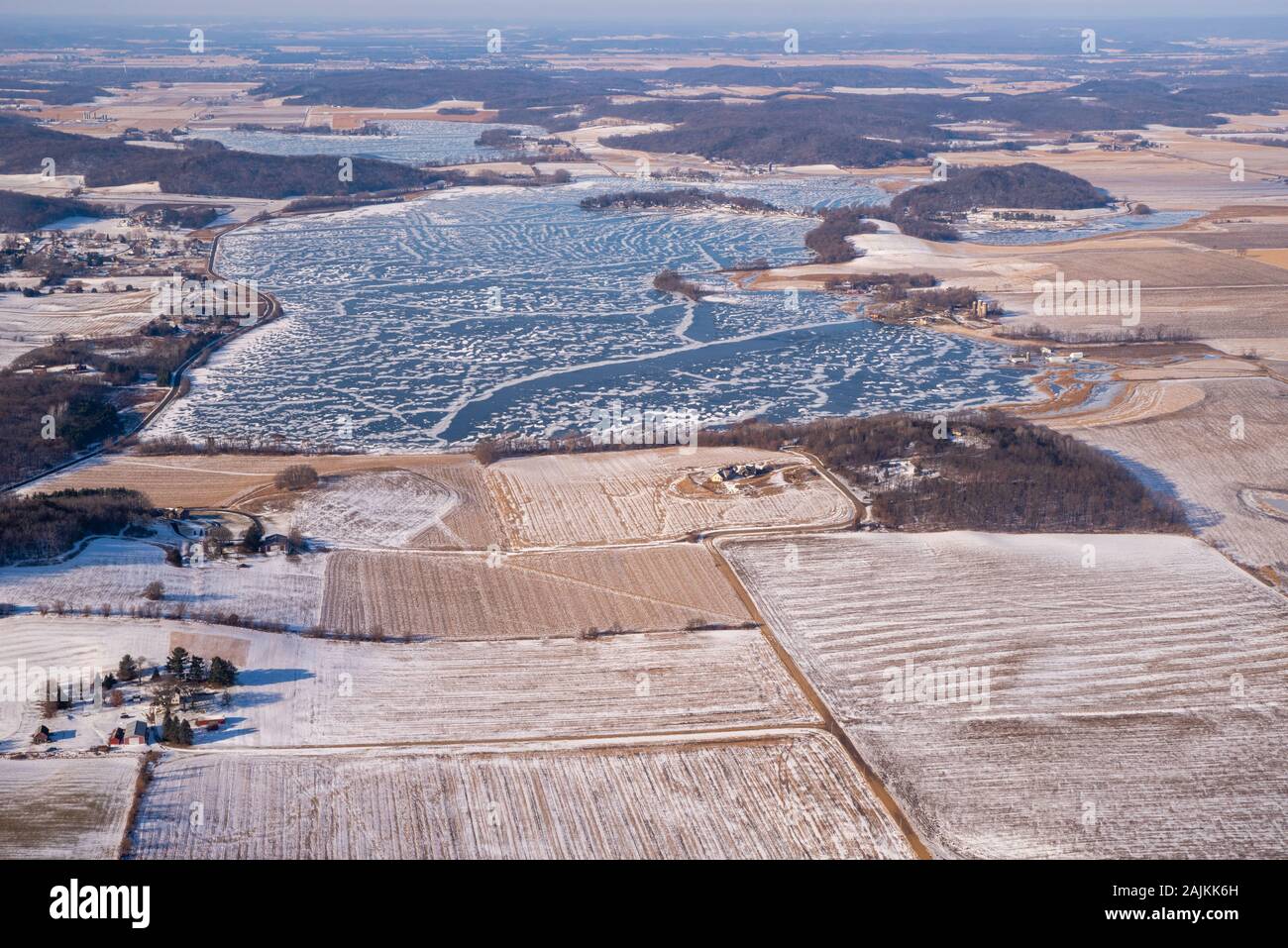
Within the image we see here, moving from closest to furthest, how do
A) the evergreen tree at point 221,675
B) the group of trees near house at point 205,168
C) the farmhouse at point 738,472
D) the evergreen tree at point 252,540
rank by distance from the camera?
the evergreen tree at point 221,675
the evergreen tree at point 252,540
the farmhouse at point 738,472
the group of trees near house at point 205,168

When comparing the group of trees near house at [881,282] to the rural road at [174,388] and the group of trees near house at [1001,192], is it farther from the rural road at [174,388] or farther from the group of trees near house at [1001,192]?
the rural road at [174,388]

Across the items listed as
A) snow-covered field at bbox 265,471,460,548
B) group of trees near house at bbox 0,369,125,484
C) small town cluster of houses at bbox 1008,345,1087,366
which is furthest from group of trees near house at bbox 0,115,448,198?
snow-covered field at bbox 265,471,460,548

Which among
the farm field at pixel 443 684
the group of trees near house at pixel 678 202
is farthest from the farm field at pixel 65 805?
the group of trees near house at pixel 678 202

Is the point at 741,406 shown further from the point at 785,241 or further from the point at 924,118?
the point at 924,118

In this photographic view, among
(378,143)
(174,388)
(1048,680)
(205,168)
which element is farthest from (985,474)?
(378,143)

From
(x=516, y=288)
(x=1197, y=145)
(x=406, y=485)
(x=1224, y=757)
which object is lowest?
(x=1224, y=757)
